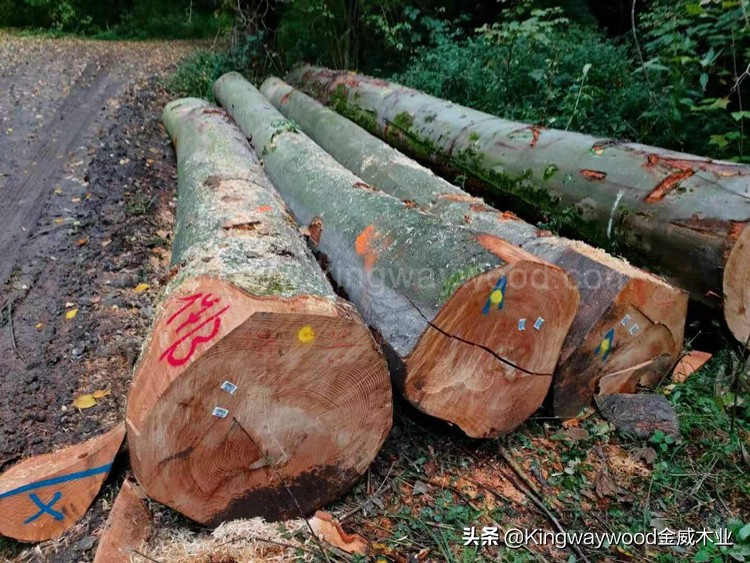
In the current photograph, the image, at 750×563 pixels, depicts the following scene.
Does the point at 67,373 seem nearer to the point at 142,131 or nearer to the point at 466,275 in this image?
the point at 466,275

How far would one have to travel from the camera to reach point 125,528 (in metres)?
1.87

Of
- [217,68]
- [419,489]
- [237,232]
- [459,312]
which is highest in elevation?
[217,68]

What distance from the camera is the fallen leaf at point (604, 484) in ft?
7.13

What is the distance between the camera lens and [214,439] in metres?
1.80

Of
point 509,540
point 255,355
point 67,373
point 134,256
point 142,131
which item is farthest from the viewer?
point 142,131

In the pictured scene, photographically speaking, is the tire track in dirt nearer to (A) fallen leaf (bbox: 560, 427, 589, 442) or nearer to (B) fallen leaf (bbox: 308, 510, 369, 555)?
(B) fallen leaf (bbox: 308, 510, 369, 555)

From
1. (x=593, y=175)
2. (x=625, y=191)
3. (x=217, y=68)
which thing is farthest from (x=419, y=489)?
(x=217, y=68)

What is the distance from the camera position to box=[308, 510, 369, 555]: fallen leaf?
6.08ft

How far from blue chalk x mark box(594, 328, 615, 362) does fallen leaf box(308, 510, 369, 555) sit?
1.39m

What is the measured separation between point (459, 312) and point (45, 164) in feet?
17.2

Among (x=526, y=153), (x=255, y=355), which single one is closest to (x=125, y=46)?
(x=526, y=153)

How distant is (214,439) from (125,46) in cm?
1275

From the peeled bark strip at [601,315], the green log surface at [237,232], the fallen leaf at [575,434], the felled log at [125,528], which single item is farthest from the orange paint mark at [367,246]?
the felled log at [125,528]

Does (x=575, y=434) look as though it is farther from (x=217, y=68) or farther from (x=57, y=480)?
(x=217, y=68)
